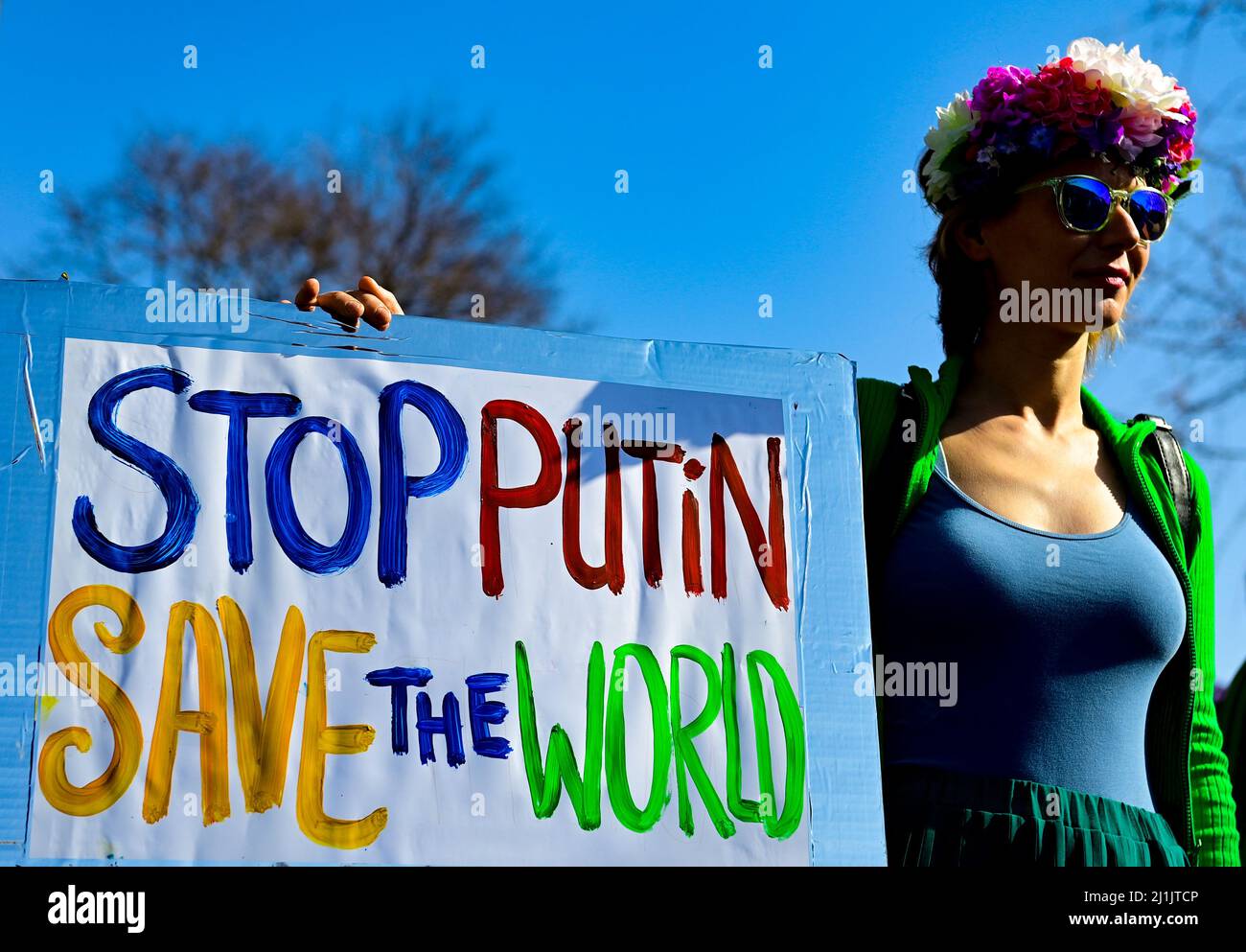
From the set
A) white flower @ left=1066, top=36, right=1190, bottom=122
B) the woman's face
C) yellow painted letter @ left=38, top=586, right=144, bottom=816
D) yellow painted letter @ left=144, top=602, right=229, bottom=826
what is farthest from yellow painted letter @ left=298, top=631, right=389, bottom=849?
white flower @ left=1066, top=36, right=1190, bottom=122

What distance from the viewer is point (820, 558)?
2.28 m

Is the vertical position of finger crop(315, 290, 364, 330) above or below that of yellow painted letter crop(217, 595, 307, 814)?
above

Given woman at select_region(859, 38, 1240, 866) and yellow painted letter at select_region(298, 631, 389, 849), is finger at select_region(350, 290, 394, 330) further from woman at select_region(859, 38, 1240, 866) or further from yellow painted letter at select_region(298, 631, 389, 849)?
woman at select_region(859, 38, 1240, 866)

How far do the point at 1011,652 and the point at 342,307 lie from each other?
1146 millimetres

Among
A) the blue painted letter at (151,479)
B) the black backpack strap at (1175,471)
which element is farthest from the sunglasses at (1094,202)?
the blue painted letter at (151,479)

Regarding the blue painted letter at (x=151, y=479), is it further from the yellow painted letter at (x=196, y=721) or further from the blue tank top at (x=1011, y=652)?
the blue tank top at (x=1011, y=652)

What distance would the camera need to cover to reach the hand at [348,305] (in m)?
2.16

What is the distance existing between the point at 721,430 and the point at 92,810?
1063mm

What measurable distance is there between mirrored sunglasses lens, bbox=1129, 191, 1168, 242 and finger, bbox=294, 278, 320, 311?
139 cm

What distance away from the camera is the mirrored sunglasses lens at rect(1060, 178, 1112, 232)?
2533 millimetres

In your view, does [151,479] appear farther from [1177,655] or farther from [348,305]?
[1177,655]

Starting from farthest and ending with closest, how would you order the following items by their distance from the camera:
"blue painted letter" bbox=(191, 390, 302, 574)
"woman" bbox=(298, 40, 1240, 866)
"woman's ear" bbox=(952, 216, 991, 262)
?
"woman's ear" bbox=(952, 216, 991, 262) → "woman" bbox=(298, 40, 1240, 866) → "blue painted letter" bbox=(191, 390, 302, 574)
